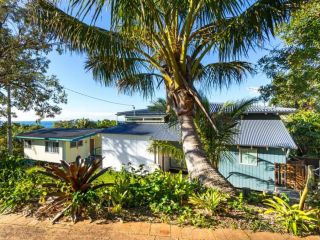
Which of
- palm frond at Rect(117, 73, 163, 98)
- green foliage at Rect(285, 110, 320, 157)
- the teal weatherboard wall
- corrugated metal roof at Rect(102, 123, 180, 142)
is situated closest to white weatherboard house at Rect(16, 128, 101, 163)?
corrugated metal roof at Rect(102, 123, 180, 142)

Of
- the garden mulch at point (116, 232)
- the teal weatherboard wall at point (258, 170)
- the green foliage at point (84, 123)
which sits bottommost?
the teal weatherboard wall at point (258, 170)

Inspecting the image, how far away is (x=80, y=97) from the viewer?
29.4m

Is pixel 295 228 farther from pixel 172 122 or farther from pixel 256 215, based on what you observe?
pixel 172 122

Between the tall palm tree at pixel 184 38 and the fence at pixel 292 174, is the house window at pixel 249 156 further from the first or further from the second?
the tall palm tree at pixel 184 38

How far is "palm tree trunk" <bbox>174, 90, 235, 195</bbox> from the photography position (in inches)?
197

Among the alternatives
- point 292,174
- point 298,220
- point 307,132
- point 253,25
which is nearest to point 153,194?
point 298,220

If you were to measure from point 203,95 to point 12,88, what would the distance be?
8.87 metres

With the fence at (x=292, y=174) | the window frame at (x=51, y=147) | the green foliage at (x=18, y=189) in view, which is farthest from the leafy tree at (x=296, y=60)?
the window frame at (x=51, y=147)

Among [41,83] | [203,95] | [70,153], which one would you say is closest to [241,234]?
[203,95]

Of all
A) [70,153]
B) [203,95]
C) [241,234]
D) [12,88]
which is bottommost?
[70,153]

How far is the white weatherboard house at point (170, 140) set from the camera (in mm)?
12961

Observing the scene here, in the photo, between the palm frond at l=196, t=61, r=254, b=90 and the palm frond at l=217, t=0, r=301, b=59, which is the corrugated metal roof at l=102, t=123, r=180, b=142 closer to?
the palm frond at l=196, t=61, r=254, b=90

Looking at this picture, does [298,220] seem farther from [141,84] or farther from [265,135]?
[265,135]

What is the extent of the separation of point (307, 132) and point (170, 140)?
9.37 metres
